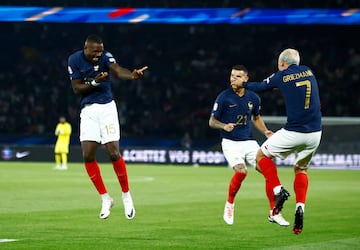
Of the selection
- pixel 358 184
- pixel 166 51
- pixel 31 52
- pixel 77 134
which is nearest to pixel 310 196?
pixel 358 184

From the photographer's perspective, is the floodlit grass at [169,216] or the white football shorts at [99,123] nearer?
the floodlit grass at [169,216]

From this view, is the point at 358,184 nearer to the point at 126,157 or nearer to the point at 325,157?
the point at 325,157

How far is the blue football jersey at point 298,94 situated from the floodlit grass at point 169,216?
1.50 metres

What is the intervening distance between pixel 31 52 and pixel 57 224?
33517 millimetres

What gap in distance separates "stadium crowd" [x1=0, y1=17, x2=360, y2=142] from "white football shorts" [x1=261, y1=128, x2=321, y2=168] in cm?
2751

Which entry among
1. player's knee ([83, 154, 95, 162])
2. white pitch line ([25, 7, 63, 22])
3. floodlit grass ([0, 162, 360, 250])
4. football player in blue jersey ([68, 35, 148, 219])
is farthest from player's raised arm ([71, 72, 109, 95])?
white pitch line ([25, 7, 63, 22])

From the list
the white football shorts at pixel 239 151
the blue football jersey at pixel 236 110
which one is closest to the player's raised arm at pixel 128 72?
the blue football jersey at pixel 236 110

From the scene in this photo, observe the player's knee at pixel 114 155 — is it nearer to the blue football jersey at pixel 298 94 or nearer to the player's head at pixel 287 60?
the blue football jersey at pixel 298 94

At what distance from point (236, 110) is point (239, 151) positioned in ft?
2.11

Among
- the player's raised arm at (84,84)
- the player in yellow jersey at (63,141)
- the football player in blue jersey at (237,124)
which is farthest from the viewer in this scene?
the player in yellow jersey at (63,141)

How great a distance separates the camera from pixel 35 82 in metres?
45.5

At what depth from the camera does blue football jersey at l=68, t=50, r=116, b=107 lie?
13289 millimetres

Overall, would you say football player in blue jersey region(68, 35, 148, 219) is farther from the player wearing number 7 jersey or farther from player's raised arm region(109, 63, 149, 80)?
the player wearing number 7 jersey

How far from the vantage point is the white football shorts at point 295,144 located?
12.3m
